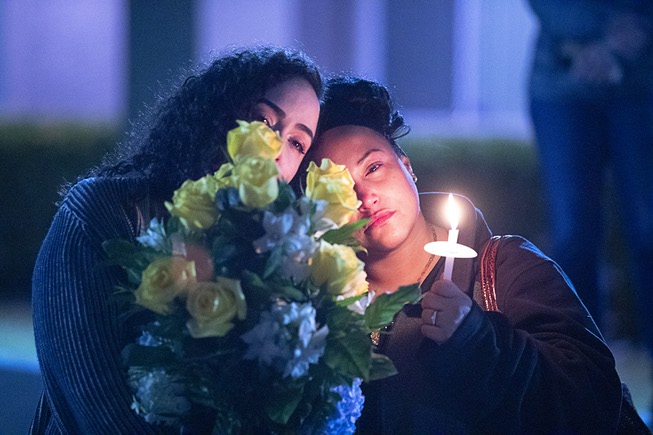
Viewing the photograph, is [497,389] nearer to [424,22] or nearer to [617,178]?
[617,178]

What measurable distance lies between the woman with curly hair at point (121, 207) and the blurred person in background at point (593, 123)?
1.72m

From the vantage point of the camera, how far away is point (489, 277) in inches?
99.3

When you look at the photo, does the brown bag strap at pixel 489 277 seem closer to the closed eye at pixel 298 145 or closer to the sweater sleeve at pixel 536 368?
the sweater sleeve at pixel 536 368

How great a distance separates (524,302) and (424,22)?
27.3 ft

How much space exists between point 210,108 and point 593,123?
209 cm

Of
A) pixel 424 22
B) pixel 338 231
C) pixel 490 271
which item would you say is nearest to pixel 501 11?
pixel 424 22

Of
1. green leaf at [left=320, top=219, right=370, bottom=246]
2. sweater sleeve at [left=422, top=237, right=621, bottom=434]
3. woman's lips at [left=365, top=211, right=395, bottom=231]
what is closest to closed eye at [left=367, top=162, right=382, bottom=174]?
woman's lips at [left=365, top=211, right=395, bottom=231]

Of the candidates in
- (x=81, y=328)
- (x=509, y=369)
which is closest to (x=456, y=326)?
(x=509, y=369)

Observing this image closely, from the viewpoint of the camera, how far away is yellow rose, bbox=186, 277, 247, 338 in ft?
5.91

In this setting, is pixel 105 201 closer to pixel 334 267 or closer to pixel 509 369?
pixel 334 267

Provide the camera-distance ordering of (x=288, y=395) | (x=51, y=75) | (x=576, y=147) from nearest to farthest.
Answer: (x=288, y=395) → (x=576, y=147) → (x=51, y=75)

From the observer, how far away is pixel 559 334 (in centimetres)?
234

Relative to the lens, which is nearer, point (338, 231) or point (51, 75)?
point (338, 231)

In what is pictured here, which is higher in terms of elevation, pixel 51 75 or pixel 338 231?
pixel 338 231
